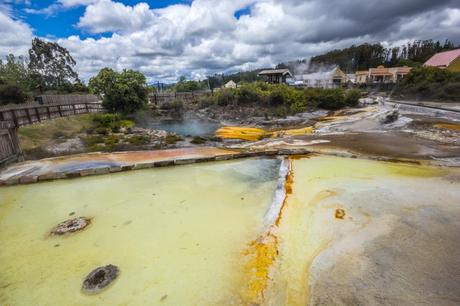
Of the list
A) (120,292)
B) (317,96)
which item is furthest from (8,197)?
(317,96)

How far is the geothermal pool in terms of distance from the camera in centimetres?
308

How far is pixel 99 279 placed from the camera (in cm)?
338

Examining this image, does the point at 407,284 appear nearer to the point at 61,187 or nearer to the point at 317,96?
the point at 61,187

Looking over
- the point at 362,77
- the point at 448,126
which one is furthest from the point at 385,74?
the point at 448,126

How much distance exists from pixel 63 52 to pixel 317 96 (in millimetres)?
42705

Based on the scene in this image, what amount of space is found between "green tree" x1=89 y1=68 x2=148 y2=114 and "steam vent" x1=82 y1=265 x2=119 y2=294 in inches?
857

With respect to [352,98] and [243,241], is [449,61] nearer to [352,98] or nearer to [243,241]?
[352,98]

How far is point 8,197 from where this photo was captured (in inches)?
251

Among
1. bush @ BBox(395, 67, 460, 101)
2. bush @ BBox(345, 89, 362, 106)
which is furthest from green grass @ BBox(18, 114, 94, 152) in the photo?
bush @ BBox(395, 67, 460, 101)

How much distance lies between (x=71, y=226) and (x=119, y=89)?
20.5 m

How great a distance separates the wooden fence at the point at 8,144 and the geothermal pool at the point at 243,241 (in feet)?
10.2

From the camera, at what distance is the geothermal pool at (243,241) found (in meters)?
3.08

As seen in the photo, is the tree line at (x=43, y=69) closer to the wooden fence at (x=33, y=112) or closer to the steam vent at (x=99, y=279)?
the wooden fence at (x=33, y=112)

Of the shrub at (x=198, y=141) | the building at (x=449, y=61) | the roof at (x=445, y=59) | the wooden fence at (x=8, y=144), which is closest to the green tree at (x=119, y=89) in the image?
the shrub at (x=198, y=141)
